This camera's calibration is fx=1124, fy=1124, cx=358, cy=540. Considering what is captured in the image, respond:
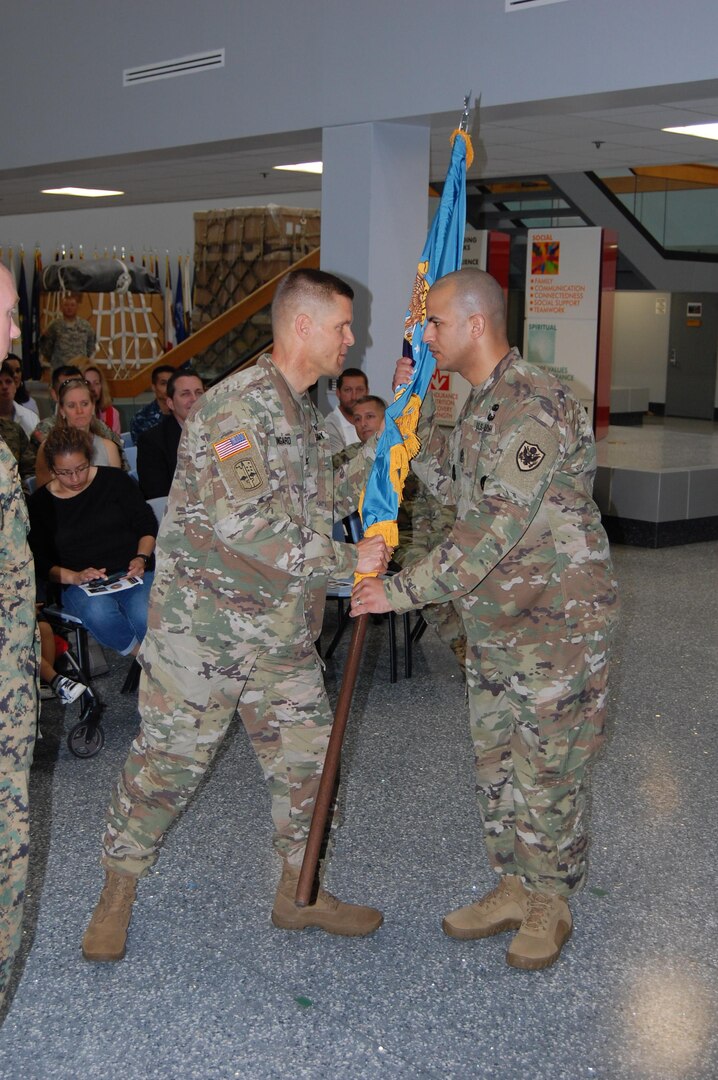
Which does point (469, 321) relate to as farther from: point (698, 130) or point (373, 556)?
point (698, 130)

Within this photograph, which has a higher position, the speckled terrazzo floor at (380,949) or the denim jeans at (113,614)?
the denim jeans at (113,614)

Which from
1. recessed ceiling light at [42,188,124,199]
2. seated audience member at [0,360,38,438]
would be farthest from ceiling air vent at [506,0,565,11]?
recessed ceiling light at [42,188,124,199]

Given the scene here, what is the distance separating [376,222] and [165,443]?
1.96m

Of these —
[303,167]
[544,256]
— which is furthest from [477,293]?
[544,256]

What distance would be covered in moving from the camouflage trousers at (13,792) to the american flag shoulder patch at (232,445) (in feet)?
2.59

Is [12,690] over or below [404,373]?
below

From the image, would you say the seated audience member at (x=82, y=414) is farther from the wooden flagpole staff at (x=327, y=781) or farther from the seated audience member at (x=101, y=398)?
the wooden flagpole staff at (x=327, y=781)

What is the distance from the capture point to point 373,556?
2832mm

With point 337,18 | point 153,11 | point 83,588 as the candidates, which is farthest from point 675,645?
point 153,11

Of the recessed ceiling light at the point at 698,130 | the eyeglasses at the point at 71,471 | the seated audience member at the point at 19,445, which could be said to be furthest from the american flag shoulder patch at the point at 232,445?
the recessed ceiling light at the point at 698,130

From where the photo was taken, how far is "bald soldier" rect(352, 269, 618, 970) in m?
2.67

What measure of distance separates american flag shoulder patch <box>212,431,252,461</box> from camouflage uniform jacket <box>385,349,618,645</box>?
0.51 meters

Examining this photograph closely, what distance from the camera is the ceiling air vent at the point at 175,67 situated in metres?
7.46

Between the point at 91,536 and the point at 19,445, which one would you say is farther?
the point at 19,445
